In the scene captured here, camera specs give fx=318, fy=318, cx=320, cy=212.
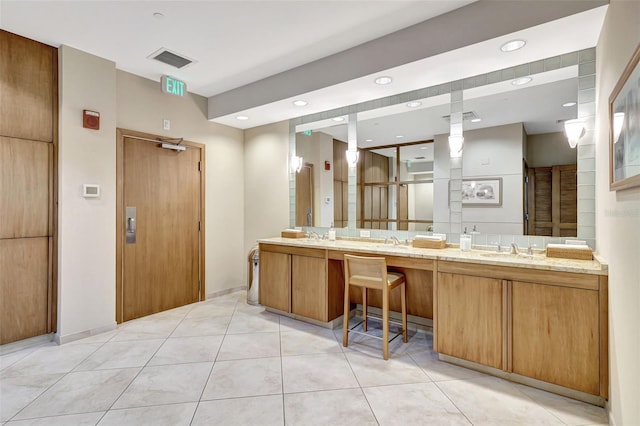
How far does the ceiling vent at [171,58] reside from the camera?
3.11 metres

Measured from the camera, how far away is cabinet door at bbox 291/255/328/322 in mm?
3285

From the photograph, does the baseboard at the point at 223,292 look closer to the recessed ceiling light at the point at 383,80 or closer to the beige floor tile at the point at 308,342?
the beige floor tile at the point at 308,342

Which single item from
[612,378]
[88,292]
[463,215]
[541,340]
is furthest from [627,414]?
[88,292]

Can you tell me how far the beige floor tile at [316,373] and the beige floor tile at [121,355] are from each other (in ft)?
3.95

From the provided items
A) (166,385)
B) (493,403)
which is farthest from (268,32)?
(493,403)

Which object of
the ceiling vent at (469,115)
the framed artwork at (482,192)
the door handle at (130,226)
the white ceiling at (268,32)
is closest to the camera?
the white ceiling at (268,32)

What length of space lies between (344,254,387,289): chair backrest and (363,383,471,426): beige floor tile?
2.57 ft

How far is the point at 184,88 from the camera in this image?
382 cm

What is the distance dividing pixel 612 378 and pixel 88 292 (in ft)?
13.6

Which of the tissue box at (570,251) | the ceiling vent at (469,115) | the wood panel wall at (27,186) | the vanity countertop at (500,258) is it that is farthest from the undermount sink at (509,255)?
the wood panel wall at (27,186)

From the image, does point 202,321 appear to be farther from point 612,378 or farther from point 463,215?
point 612,378

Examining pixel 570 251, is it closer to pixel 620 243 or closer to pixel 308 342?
pixel 620 243

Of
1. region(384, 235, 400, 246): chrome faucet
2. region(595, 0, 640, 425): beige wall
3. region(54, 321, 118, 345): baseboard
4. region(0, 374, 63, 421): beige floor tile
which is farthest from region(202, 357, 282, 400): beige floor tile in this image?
region(595, 0, 640, 425): beige wall

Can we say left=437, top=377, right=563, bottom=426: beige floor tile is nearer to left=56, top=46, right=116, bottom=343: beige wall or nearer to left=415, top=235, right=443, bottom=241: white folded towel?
left=415, top=235, right=443, bottom=241: white folded towel
